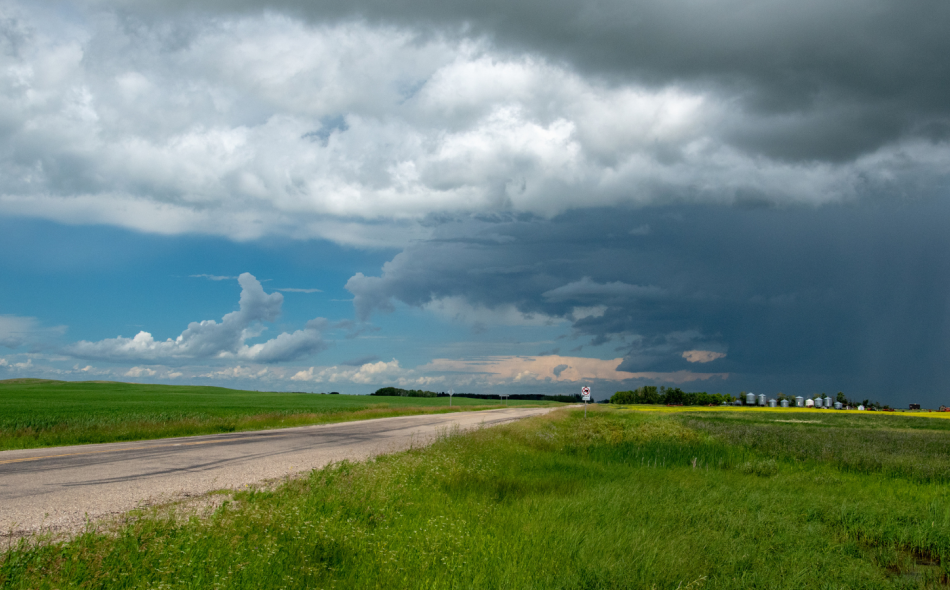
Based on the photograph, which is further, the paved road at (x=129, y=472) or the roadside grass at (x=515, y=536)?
the paved road at (x=129, y=472)

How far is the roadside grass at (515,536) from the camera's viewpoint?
19.0 ft

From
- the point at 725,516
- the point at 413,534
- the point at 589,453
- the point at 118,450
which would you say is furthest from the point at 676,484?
the point at 118,450

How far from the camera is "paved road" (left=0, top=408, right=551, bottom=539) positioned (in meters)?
8.59

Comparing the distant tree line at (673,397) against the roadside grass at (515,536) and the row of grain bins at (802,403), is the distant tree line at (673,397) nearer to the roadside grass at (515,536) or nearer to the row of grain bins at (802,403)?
the row of grain bins at (802,403)

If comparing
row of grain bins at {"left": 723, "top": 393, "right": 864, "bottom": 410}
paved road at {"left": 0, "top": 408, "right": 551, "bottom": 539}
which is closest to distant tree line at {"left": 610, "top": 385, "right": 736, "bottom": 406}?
row of grain bins at {"left": 723, "top": 393, "right": 864, "bottom": 410}

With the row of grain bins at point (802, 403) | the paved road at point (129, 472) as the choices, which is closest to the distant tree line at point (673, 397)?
the row of grain bins at point (802, 403)

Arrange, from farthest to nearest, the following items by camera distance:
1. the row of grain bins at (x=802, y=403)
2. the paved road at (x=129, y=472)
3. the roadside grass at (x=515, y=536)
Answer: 1. the row of grain bins at (x=802, y=403)
2. the paved road at (x=129, y=472)
3. the roadside grass at (x=515, y=536)

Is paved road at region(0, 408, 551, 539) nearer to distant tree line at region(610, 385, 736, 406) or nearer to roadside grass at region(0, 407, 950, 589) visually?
roadside grass at region(0, 407, 950, 589)

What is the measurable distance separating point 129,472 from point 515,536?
10406 mm

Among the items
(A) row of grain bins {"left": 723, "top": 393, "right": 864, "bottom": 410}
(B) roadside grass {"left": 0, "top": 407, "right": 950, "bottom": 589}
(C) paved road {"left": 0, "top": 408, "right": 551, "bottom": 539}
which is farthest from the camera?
(A) row of grain bins {"left": 723, "top": 393, "right": 864, "bottom": 410}

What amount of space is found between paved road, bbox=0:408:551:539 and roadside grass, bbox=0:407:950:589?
5.69ft

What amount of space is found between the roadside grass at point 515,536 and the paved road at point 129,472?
68.3 inches

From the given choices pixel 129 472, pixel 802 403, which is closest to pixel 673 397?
pixel 802 403

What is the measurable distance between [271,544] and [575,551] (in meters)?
4.00
